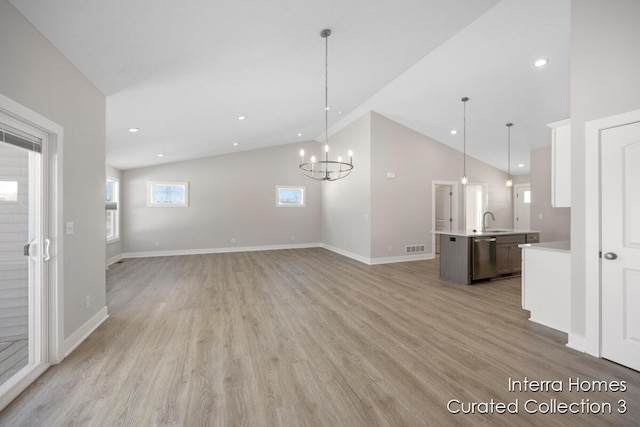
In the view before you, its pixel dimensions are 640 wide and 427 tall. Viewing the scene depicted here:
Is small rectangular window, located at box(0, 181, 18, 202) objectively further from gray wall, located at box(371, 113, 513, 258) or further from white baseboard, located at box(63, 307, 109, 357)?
gray wall, located at box(371, 113, 513, 258)

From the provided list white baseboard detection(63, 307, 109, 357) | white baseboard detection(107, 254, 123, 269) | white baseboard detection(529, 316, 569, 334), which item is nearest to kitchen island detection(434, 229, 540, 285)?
white baseboard detection(529, 316, 569, 334)

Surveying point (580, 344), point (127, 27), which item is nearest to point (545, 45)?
point (580, 344)

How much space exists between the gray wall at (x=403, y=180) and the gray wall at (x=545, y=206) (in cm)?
164

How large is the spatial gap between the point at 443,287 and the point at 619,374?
2474 millimetres

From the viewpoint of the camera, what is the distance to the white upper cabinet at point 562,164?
Result: 9.13ft

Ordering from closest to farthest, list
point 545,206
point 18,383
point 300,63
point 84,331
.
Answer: point 18,383, point 84,331, point 300,63, point 545,206

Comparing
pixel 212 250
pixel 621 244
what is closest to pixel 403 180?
pixel 621 244

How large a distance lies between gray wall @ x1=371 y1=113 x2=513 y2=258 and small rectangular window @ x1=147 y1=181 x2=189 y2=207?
5436 millimetres

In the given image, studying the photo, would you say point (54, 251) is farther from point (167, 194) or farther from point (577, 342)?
point (167, 194)

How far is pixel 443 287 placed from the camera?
4594mm

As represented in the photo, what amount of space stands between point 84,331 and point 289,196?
6.76 m

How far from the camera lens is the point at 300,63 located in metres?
3.54

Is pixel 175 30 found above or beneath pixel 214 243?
above

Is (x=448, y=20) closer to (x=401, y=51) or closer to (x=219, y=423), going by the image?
(x=401, y=51)
